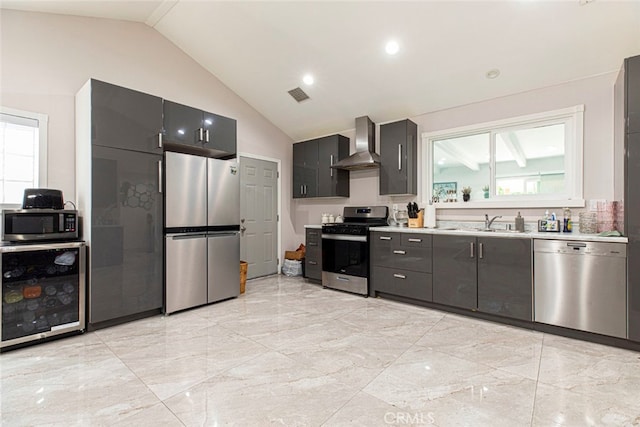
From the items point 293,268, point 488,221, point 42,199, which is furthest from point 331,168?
point 42,199

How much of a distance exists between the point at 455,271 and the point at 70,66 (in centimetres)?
468

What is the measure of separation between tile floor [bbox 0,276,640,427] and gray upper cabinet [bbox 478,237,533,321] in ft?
0.66

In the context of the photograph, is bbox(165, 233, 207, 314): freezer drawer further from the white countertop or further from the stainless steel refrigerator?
the white countertop

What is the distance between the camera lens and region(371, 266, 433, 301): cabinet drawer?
3562 mm

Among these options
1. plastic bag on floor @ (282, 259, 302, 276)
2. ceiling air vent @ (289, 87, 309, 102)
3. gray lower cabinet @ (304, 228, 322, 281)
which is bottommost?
plastic bag on floor @ (282, 259, 302, 276)

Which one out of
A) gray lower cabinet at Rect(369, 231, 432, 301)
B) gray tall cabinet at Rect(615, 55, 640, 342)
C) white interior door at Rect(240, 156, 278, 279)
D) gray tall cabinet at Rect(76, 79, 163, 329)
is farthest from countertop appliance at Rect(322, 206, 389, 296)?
gray tall cabinet at Rect(615, 55, 640, 342)

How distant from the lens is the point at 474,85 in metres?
3.63

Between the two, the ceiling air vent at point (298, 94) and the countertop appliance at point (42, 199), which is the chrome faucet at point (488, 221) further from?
the countertop appliance at point (42, 199)

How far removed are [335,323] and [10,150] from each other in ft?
11.8

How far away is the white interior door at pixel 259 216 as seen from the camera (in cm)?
496

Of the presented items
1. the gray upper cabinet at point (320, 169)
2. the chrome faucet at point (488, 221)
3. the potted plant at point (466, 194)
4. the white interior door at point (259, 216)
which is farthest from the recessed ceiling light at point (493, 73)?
the white interior door at point (259, 216)

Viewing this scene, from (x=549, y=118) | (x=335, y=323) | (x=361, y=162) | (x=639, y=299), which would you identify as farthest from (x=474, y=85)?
(x=335, y=323)

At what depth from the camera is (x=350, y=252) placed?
13.9 feet

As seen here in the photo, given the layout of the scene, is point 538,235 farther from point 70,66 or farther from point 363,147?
point 70,66
